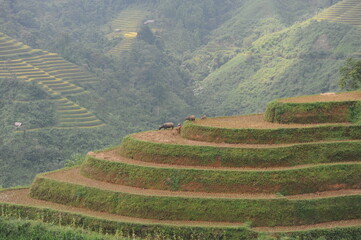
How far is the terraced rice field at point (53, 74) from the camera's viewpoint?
66.2 meters

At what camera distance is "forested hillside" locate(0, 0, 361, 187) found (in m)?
62.1

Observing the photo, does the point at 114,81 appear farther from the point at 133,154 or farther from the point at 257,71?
the point at 133,154

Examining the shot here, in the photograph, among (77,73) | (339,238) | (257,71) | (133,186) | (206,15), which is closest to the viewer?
(339,238)

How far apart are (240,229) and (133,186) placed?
6072 mm

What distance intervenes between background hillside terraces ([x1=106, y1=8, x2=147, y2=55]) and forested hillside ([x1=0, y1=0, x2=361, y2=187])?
37 cm

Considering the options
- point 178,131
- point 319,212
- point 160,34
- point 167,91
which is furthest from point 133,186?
point 160,34

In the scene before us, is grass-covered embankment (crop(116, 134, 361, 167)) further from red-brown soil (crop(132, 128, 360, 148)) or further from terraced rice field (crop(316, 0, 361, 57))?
terraced rice field (crop(316, 0, 361, 57))

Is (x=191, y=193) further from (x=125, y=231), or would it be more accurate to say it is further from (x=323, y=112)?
(x=323, y=112)

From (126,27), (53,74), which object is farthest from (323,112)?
(126,27)

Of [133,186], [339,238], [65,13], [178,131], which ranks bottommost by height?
[339,238]

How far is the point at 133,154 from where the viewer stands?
30.7 m

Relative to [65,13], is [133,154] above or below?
below

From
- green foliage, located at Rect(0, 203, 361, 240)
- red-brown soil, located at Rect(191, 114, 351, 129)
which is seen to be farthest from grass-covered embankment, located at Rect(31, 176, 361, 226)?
red-brown soil, located at Rect(191, 114, 351, 129)

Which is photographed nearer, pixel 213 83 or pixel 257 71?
pixel 257 71
